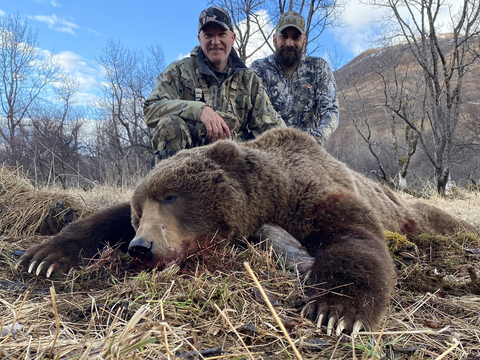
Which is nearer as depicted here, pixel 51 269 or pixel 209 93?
pixel 51 269

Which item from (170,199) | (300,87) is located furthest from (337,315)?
(300,87)

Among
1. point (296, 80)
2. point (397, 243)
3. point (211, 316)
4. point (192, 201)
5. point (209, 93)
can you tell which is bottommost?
point (397, 243)

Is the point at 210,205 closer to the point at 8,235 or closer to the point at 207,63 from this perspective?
the point at 8,235

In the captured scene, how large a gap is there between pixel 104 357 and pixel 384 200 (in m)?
3.04

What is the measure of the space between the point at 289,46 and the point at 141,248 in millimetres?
4495

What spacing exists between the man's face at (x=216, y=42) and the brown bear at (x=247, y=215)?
1.82 m

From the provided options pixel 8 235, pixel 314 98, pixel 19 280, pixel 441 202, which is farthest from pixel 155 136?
pixel 441 202

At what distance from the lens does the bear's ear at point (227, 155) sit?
2.45 m

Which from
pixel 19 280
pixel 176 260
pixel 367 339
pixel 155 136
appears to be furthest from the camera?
pixel 155 136

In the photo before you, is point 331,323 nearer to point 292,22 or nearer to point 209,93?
point 209,93

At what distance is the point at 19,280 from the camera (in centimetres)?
214

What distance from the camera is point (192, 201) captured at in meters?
2.22

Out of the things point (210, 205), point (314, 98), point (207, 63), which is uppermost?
point (207, 63)

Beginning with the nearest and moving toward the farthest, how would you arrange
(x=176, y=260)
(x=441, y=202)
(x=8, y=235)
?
(x=176, y=260), (x=8, y=235), (x=441, y=202)
